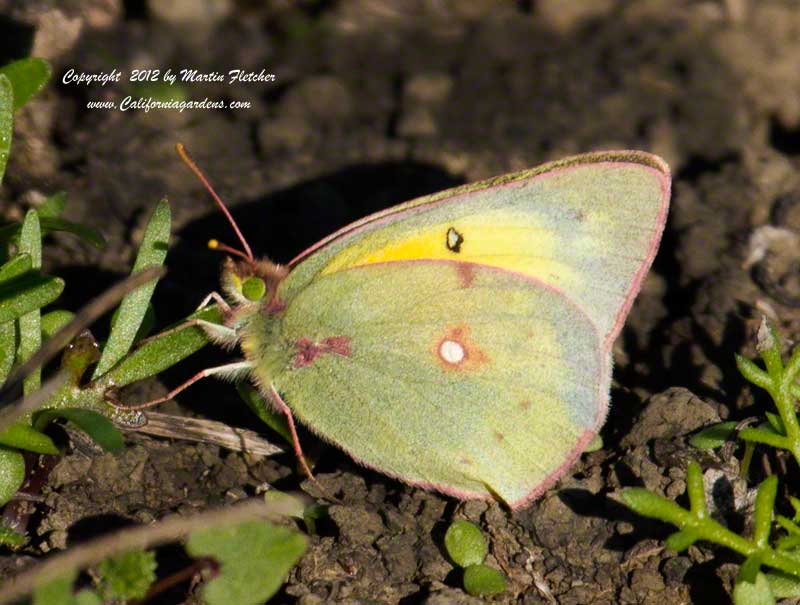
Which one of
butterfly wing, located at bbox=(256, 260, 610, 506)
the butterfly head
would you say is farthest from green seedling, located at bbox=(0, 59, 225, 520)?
butterfly wing, located at bbox=(256, 260, 610, 506)

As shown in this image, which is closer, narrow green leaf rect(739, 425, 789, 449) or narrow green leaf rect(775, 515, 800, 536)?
narrow green leaf rect(775, 515, 800, 536)

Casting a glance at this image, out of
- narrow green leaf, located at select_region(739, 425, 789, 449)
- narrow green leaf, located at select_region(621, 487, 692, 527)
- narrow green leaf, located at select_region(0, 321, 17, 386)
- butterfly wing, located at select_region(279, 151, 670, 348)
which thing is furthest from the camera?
butterfly wing, located at select_region(279, 151, 670, 348)

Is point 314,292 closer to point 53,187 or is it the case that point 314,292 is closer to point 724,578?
point 724,578

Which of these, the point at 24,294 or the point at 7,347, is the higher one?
the point at 24,294

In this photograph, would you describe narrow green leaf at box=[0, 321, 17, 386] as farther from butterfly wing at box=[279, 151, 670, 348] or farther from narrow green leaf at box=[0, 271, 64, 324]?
butterfly wing at box=[279, 151, 670, 348]

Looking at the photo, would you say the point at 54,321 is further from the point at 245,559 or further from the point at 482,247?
the point at 482,247

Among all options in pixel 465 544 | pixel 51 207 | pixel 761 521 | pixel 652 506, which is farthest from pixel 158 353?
pixel 761 521

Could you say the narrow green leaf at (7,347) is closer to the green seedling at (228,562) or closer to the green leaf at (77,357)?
the green leaf at (77,357)
